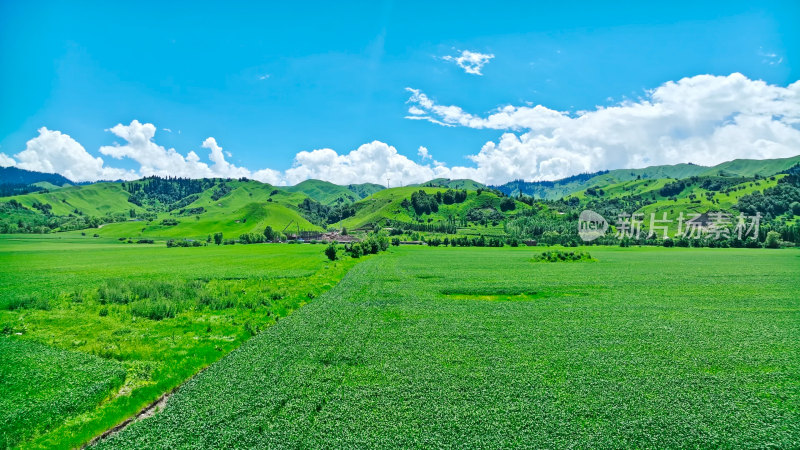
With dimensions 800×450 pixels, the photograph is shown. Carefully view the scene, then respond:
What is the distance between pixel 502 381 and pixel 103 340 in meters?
29.6

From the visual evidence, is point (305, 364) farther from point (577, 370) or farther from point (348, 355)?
point (577, 370)

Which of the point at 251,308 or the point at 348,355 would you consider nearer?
the point at 348,355

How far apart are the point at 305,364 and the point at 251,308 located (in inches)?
770

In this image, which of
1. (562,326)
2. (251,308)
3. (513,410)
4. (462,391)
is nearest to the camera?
(513,410)

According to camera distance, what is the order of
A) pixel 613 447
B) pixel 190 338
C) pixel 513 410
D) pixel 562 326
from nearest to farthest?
pixel 613 447
pixel 513 410
pixel 190 338
pixel 562 326

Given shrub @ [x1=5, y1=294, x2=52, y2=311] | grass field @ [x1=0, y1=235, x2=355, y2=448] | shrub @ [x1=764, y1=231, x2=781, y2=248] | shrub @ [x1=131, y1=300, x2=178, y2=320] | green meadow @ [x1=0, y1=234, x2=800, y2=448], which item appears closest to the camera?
green meadow @ [x1=0, y1=234, x2=800, y2=448]

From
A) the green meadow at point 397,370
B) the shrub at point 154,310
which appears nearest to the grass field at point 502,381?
the green meadow at point 397,370

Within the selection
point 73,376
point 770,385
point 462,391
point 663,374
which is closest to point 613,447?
point 462,391

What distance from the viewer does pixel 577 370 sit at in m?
22.1

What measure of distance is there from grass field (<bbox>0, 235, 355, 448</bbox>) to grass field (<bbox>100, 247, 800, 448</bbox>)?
2540 millimetres

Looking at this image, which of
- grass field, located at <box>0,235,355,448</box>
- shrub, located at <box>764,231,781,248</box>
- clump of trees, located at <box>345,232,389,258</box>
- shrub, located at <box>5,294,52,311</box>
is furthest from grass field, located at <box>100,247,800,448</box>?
shrub, located at <box>764,231,781,248</box>

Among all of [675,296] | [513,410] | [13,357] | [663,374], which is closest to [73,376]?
[13,357]

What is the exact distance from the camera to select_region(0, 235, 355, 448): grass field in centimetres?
1720

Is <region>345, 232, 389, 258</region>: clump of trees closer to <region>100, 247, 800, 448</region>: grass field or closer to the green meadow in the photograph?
the green meadow
